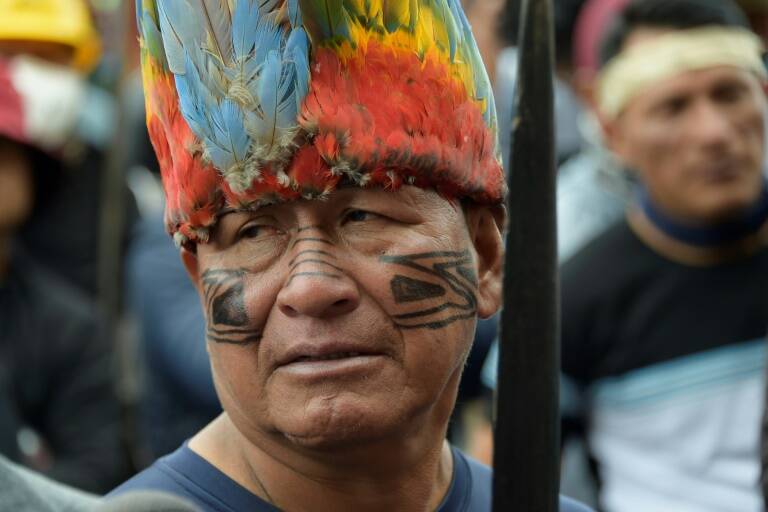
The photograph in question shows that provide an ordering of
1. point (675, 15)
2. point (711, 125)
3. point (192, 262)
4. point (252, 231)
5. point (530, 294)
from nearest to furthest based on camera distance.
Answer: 1. point (530, 294)
2. point (252, 231)
3. point (192, 262)
4. point (711, 125)
5. point (675, 15)

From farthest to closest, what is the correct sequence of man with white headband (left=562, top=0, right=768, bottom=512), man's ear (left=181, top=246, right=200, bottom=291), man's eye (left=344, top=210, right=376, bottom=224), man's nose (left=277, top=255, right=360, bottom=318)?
man with white headband (left=562, top=0, right=768, bottom=512), man's ear (left=181, top=246, right=200, bottom=291), man's eye (left=344, top=210, right=376, bottom=224), man's nose (left=277, top=255, right=360, bottom=318)

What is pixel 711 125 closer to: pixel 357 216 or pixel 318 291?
pixel 357 216

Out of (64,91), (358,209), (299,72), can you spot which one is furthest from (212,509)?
(64,91)

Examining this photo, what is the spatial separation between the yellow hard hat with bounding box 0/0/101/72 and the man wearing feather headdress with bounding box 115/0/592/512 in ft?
11.6

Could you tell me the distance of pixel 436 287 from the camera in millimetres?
2426

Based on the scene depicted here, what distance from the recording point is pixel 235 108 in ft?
7.64

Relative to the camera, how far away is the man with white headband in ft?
14.7

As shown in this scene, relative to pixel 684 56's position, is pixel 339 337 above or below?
below

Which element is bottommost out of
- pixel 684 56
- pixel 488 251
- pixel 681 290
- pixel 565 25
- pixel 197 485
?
pixel 197 485

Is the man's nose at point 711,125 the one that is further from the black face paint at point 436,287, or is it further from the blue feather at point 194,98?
the blue feather at point 194,98

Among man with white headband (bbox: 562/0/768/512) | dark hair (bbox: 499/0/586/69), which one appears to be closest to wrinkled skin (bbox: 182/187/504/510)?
man with white headband (bbox: 562/0/768/512)

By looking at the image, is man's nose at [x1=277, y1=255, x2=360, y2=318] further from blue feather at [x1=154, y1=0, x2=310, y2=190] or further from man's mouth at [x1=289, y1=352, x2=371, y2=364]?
blue feather at [x1=154, y1=0, x2=310, y2=190]

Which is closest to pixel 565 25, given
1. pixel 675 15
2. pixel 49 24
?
pixel 675 15

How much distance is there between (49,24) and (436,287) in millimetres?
3945
